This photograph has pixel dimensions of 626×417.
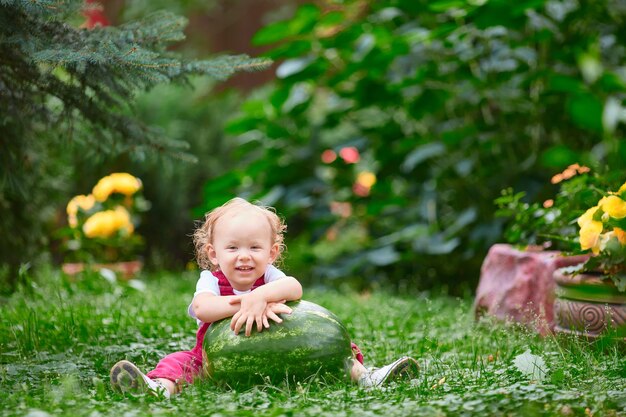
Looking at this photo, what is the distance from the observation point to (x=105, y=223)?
20.6 feet

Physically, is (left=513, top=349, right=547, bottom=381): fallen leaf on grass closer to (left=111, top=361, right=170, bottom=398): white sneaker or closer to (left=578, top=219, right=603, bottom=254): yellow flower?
(left=578, top=219, right=603, bottom=254): yellow flower

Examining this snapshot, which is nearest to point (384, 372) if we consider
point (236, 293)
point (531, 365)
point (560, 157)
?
point (531, 365)

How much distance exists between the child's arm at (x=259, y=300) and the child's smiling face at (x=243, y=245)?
0.14 m

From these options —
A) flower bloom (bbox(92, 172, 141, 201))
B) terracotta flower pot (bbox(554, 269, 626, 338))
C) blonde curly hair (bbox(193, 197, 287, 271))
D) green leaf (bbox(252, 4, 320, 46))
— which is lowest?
terracotta flower pot (bbox(554, 269, 626, 338))

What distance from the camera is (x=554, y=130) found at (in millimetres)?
5562

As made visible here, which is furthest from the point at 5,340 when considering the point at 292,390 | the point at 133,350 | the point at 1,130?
the point at 292,390

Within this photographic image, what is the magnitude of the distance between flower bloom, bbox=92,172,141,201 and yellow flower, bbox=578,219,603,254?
423 centimetres

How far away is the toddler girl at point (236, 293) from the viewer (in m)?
2.74

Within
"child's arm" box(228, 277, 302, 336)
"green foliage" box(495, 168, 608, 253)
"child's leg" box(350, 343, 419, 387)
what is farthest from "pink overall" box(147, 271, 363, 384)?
"green foliage" box(495, 168, 608, 253)

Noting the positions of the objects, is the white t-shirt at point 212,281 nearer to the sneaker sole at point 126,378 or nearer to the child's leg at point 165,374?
the child's leg at point 165,374

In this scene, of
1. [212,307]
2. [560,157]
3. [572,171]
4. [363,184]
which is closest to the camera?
[212,307]

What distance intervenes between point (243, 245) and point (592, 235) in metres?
1.37

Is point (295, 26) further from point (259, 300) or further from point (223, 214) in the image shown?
point (259, 300)

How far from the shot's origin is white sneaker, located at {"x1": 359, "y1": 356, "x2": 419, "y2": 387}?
2.76 metres
